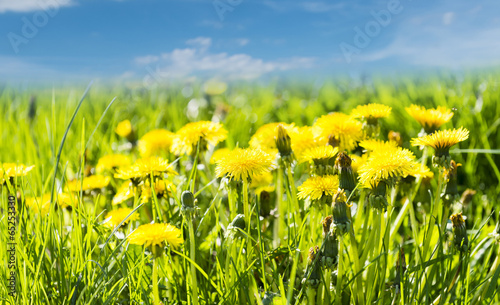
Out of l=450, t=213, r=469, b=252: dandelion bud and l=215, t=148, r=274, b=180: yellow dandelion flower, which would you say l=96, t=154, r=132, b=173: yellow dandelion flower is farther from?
l=450, t=213, r=469, b=252: dandelion bud

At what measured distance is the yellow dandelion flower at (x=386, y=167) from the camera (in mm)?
1128

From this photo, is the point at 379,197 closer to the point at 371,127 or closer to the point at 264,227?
the point at 371,127

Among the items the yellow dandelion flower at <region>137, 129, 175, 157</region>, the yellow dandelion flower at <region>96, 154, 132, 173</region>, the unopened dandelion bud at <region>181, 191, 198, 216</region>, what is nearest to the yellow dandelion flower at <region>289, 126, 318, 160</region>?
the unopened dandelion bud at <region>181, 191, 198, 216</region>

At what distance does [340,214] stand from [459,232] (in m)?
0.43

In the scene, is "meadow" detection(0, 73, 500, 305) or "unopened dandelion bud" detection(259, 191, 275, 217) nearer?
"meadow" detection(0, 73, 500, 305)

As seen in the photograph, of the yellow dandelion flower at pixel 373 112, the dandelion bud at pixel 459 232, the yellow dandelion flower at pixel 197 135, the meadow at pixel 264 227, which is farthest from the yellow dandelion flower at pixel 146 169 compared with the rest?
the dandelion bud at pixel 459 232

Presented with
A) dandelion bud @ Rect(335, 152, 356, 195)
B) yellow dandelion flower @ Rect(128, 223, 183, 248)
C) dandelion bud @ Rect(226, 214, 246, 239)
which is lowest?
dandelion bud @ Rect(226, 214, 246, 239)

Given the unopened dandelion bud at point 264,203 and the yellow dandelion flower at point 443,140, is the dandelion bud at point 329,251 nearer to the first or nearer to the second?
the yellow dandelion flower at point 443,140

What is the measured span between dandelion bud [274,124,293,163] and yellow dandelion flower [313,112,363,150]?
0.19 metres

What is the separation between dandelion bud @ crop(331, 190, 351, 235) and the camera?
1.06 meters

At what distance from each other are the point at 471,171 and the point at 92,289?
217 cm

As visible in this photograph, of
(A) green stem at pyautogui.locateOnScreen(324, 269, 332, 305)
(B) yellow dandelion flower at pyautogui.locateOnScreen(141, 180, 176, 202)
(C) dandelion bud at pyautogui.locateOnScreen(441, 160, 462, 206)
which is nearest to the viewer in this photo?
(A) green stem at pyautogui.locateOnScreen(324, 269, 332, 305)

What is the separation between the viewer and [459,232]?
126 centimetres

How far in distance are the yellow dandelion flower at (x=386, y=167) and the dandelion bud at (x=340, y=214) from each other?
0.12 meters
